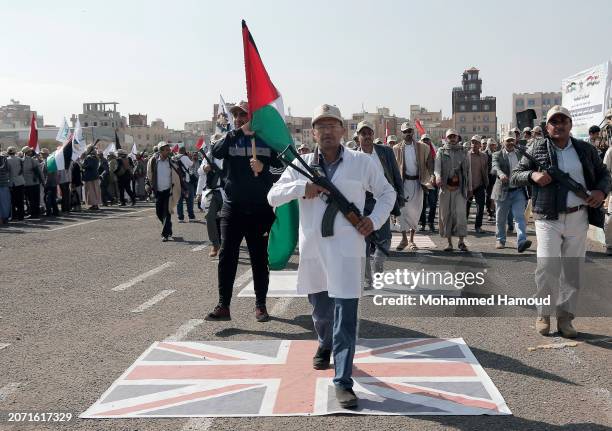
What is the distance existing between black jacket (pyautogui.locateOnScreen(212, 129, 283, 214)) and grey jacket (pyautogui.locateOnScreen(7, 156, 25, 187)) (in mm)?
14474

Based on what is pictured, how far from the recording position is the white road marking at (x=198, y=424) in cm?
421

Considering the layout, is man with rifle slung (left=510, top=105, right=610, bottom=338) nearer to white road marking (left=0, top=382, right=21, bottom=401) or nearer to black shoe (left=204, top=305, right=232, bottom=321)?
black shoe (left=204, top=305, right=232, bottom=321)

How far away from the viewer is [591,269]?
9.53 metres

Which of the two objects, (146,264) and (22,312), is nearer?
(22,312)

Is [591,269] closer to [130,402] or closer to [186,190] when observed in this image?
[130,402]

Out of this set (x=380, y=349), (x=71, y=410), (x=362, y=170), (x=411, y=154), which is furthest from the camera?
(x=411, y=154)

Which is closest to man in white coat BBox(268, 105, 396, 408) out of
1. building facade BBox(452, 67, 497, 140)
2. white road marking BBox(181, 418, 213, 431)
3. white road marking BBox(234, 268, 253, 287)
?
white road marking BBox(181, 418, 213, 431)

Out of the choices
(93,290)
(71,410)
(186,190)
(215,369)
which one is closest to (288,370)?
(215,369)

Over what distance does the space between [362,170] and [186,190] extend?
10829 mm

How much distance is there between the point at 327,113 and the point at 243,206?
7.71 ft

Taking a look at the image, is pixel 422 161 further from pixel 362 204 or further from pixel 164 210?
pixel 362 204

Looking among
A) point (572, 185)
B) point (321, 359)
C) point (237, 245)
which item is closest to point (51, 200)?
point (237, 245)

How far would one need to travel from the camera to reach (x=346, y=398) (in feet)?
14.7

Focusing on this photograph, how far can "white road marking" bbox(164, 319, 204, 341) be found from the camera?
6.34m
